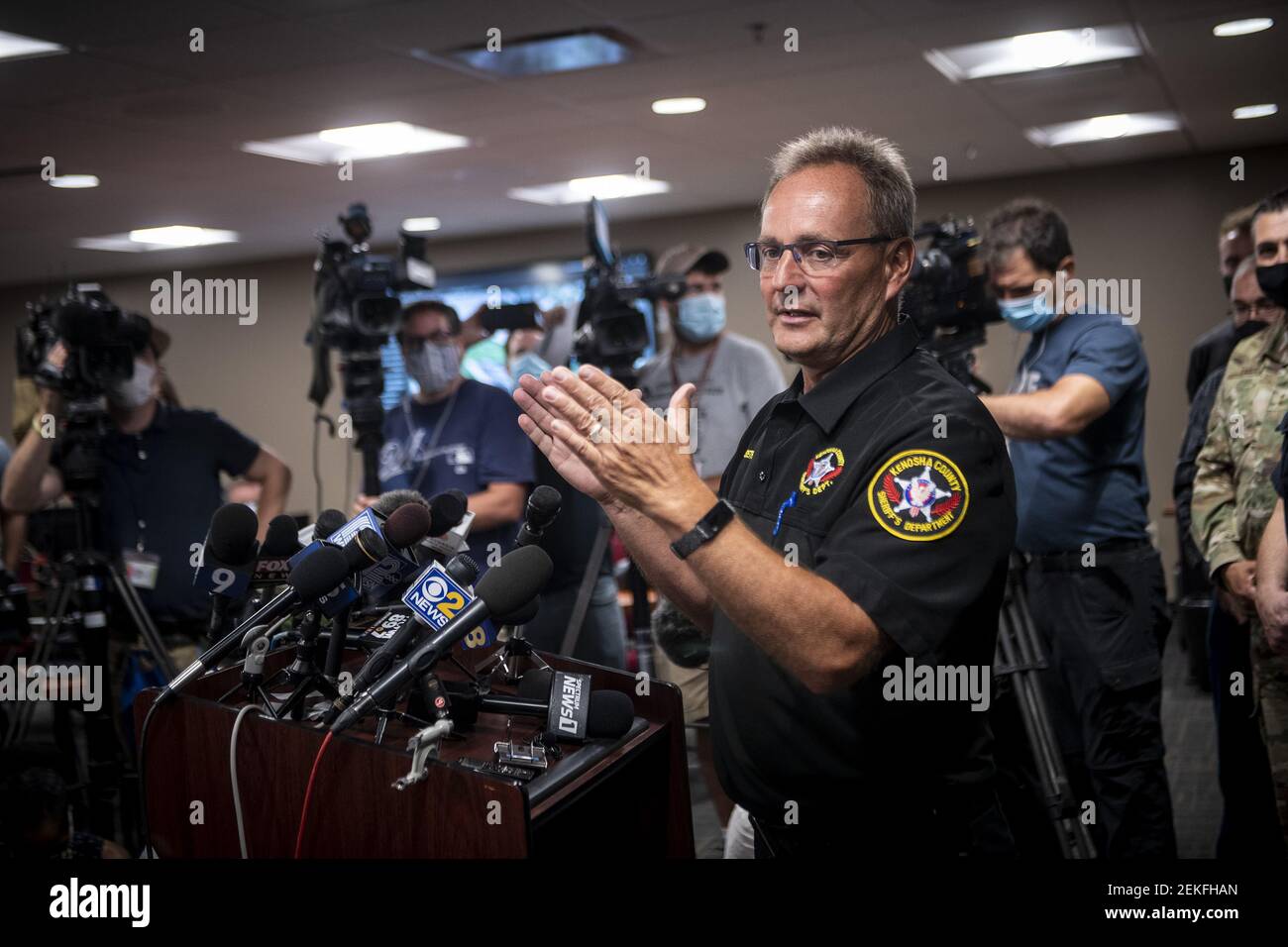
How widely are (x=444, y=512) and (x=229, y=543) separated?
30 centimetres

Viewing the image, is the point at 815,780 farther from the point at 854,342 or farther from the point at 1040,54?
the point at 1040,54

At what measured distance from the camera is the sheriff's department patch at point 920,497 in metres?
1.24

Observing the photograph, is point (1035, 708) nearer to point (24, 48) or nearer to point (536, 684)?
point (536, 684)

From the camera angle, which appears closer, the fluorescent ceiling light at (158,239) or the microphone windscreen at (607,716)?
the microphone windscreen at (607,716)

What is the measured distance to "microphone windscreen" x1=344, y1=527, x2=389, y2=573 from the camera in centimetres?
148

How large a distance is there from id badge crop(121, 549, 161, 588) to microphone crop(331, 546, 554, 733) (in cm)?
189

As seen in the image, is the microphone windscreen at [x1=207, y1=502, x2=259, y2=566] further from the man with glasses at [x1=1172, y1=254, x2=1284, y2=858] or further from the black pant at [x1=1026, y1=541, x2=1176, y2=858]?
the man with glasses at [x1=1172, y1=254, x2=1284, y2=858]

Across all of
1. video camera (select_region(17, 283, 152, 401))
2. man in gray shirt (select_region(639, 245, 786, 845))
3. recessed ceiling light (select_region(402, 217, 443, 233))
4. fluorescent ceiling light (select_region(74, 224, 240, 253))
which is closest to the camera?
video camera (select_region(17, 283, 152, 401))

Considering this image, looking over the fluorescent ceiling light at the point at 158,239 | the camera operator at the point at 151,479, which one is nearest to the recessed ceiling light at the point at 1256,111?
the camera operator at the point at 151,479

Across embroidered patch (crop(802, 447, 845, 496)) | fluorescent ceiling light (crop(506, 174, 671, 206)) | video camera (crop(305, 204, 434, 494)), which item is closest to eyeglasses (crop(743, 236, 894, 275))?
embroidered patch (crop(802, 447, 845, 496))

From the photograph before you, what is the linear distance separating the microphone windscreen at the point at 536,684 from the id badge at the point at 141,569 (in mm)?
1792

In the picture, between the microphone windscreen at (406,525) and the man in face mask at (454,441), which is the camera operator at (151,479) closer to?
the man in face mask at (454,441)
